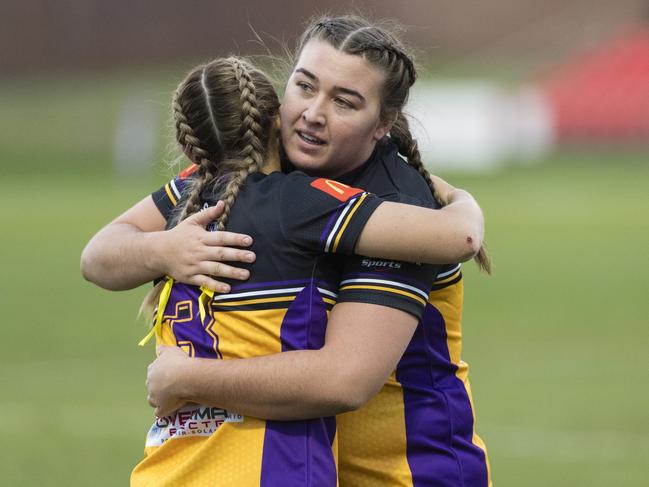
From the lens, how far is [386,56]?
2980 millimetres

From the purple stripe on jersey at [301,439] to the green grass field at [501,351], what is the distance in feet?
10.5

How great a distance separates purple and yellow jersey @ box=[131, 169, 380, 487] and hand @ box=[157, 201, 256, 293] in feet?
0.11

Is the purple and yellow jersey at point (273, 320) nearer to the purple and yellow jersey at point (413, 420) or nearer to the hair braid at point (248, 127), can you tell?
the hair braid at point (248, 127)

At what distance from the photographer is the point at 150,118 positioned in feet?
97.9

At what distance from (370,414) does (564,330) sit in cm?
749

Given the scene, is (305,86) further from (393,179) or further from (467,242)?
(467,242)

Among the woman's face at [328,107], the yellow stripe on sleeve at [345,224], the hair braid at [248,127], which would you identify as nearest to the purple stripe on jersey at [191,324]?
the hair braid at [248,127]

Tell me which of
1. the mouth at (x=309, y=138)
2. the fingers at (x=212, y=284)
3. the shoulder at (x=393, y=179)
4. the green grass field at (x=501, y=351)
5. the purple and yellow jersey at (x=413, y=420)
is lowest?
the green grass field at (x=501, y=351)

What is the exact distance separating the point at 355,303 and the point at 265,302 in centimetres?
20

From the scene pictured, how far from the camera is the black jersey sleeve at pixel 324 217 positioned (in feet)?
8.70

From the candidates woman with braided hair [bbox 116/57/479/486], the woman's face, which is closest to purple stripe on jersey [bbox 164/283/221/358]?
woman with braided hair [bbox 116/57/479/486]

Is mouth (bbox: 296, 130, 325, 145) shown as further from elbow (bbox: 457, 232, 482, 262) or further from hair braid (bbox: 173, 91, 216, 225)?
elbow (bbox: 457, 232, 482, 262)

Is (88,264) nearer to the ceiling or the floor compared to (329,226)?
nearer to the floor

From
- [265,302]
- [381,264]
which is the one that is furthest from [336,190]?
[265,302]
